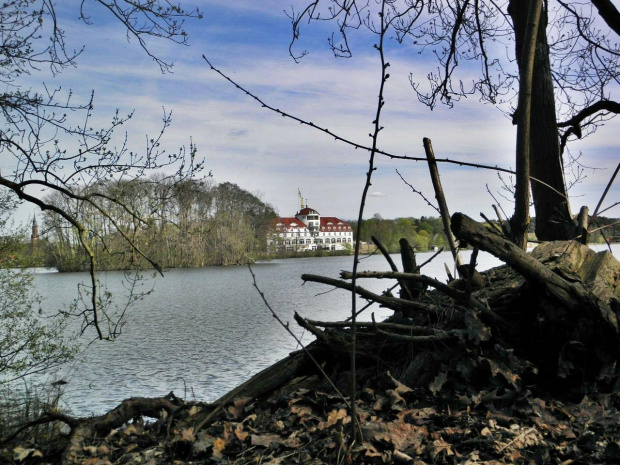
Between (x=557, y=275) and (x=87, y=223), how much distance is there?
239 inches

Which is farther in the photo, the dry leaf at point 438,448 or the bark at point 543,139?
the bark at point 543,139

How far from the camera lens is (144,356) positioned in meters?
10.5

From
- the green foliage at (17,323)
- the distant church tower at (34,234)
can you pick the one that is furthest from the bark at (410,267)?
the green foliage at (17,323)

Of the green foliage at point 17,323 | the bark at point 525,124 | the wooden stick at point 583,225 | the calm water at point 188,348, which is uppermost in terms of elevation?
the bark at point 525,124

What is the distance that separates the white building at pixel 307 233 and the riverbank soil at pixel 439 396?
29.1 metres

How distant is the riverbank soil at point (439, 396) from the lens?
2.14 m

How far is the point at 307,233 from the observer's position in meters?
68.6

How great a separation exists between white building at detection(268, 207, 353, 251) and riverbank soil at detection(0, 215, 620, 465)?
29.1 meters

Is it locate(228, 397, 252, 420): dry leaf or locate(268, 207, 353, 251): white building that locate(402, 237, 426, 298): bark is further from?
locate(268, 207, 353, 251): white building

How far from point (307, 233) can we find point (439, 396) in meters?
66.0

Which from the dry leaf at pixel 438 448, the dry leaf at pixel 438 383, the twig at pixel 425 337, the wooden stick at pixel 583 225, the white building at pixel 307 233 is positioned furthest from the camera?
the white building at pixel 307 233

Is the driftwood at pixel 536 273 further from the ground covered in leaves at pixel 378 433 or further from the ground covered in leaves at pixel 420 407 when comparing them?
the ground covered in leaves at pixel 378 433

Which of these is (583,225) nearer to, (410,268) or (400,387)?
(410,268)

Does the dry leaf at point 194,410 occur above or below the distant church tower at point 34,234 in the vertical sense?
below
